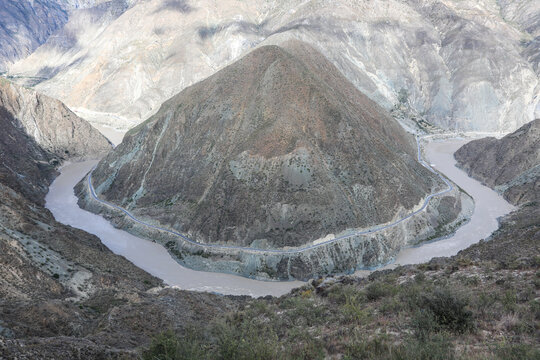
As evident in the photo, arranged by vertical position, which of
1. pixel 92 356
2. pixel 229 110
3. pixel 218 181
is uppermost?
pixel 229 110

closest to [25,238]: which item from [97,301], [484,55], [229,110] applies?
[97,301]

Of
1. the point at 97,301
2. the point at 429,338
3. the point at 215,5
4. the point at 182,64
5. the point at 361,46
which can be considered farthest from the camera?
the point at 215,5

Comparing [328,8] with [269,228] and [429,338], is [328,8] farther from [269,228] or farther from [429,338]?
[429,338]

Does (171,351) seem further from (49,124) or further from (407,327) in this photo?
(49,124)

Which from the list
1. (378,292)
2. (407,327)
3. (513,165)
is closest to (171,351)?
(407,327)

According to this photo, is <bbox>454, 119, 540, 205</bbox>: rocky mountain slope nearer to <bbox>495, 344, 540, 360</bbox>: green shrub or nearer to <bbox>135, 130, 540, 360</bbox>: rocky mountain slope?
<bbox>135, 130, 540, 360</bbox>: rocky mountain slope

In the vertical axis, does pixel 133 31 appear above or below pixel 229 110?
above

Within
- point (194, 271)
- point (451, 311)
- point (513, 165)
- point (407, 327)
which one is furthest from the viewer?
point (513, 165)
